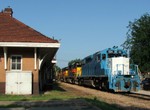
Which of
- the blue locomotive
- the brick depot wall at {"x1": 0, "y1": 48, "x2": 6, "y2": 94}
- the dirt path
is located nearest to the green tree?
the blue locomotive

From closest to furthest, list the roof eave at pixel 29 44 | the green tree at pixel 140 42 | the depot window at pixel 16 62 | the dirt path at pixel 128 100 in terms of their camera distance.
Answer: the dirt path at pixel 128 100 → the roof eave at pixel 29 44 → the depot window at pixel 16 62 → the green tree at pixel 140 42

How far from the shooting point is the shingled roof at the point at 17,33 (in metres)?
25.0

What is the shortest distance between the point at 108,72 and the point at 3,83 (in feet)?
31.3

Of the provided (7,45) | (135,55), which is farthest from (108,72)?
(135,55)

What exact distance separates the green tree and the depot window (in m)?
25.4

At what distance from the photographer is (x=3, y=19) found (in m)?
28.8

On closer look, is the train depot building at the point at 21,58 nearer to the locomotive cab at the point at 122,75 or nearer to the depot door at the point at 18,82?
the depot door at the point at 18,82

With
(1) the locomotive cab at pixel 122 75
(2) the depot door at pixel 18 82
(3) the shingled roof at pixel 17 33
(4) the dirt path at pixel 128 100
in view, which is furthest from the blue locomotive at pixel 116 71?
(2) the depot door at pixel 18 82

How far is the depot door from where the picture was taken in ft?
81.8

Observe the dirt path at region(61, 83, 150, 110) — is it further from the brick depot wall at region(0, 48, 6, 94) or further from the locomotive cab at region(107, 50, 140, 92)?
the brick depot wall at region(0, 48, 6, 94)

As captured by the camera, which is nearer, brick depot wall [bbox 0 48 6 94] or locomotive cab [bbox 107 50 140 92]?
brick depot wall [bbox 0 48 6 94]

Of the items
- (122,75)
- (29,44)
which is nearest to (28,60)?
(29,44)

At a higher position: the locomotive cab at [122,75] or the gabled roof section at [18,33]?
the gabled roof section at [18,33]

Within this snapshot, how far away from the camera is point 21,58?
25766 mm
